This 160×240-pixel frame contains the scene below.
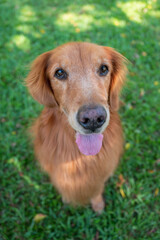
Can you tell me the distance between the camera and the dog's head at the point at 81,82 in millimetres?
1667

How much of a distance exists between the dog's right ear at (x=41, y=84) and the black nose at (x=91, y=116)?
68 cm

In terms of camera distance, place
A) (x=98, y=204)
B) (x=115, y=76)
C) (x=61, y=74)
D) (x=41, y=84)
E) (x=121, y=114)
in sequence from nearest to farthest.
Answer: (x=61, y=74) < (x=41, y=84) < (x=115, y=76) < (x=98, y=204) < (x=121, y=114)

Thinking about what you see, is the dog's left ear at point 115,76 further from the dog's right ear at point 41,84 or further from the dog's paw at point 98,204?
the dog's paw at point 98,204

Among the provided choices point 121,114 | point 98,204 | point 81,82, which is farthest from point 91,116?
point 121,114

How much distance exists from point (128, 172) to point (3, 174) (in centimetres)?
223

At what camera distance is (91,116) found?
1.58 metres

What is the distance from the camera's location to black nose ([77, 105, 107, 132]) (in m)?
1.59

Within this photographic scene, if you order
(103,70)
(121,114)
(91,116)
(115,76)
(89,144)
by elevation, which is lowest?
(121,114)

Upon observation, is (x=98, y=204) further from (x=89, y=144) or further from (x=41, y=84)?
(x=41, y=84)

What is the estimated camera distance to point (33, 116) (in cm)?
383

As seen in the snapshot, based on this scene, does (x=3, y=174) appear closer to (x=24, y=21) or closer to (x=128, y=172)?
(x=128, y=172)

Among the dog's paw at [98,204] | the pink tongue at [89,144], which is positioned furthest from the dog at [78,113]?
the dog's paw at [98,204]

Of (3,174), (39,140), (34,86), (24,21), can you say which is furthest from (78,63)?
(24,21)

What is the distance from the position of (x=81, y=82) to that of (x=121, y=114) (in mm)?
2151
